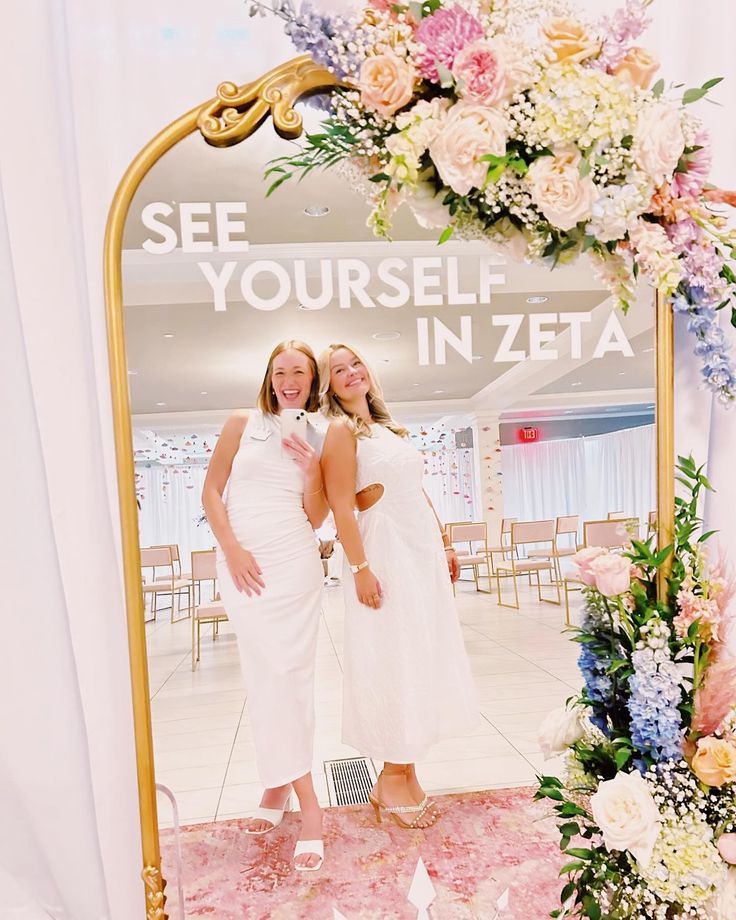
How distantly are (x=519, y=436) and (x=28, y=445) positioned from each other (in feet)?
3.33

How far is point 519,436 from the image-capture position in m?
1.43

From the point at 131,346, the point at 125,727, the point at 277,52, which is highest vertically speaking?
the point at 277,52

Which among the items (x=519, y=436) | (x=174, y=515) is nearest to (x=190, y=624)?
(x=174, y=515)

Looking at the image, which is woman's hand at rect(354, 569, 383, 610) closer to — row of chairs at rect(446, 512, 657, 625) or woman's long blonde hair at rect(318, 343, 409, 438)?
row of chairs at rect(446, 512, 657, 625)

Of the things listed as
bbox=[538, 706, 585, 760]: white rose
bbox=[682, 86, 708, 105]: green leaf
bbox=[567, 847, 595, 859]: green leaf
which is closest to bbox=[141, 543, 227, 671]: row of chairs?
bbox=[538, 706, 585, 760]: white rose

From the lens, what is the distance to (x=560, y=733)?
1.35 meters

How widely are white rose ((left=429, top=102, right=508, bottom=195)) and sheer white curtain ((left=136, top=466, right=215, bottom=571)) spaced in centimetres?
76

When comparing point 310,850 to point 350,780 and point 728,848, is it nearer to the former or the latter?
point 350,780

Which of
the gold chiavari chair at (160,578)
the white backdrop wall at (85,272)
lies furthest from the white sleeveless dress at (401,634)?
the white backdrop wall at (85,272)

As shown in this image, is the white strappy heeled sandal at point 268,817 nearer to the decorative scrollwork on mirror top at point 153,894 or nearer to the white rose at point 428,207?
the decorative scrollwork on mirror top at point 153,894

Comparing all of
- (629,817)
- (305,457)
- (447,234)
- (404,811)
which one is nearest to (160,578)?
(305,457)

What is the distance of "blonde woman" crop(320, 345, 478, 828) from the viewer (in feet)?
4.39

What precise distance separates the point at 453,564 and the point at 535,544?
20 centimetres

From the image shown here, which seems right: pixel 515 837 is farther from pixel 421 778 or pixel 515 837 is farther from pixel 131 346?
pixel 131 346
